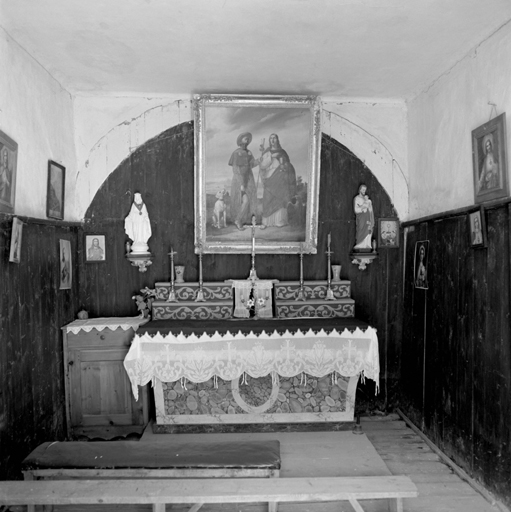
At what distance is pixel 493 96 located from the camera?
3695mm

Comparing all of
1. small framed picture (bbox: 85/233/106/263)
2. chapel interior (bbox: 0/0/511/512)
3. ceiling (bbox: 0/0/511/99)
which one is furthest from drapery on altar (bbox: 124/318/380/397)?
ceiling (bbox: 0/0/511/99)

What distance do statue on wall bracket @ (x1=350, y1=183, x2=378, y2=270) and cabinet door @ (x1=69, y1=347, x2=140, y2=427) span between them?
2.97 metres

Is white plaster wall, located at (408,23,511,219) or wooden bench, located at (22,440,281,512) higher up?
white plaster wall, located at (408,23,511,219)

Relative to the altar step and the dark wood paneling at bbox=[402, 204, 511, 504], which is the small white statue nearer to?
the altar step

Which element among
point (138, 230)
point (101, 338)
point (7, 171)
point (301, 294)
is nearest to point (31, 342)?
point (101, 338)

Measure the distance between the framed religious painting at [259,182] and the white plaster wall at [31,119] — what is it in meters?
1.56

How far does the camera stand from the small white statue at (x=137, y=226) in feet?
17.5

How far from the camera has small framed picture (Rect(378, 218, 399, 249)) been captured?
5.61 m

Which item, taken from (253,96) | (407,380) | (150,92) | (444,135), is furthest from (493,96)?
(150,92)

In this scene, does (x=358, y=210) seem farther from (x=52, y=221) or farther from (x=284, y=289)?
(x=52, y=221)

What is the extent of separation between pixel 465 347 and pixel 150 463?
2.87m

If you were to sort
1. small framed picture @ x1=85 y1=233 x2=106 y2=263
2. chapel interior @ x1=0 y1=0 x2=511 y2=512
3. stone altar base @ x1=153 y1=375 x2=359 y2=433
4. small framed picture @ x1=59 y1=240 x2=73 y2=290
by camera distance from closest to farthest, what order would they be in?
chapel interior @ x1=0 y1=0 x2=511 y2=512 → stone altar base @ x1=153 y1=375 x2=359 y2=433 → small framed picture @ x1=59 y1=240 x2=73 y2=290 → small framed picture @ x1=85 y1=233 x2=106 y2=263

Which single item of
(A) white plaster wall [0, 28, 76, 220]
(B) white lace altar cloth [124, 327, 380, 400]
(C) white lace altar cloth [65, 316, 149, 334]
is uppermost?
(A) white plaster wall [0, 28, 76, 220]

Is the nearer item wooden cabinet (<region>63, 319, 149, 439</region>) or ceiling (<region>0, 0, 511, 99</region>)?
ceiling (<region>0, 0, 511, 99</region>)
